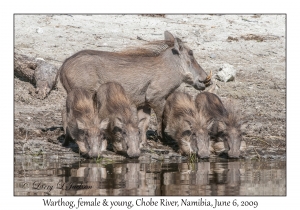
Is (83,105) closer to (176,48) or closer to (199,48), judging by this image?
(176,48)

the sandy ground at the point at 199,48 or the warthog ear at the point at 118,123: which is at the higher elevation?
the sandy ground at the point at 199,48

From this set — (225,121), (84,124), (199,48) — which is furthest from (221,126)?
(199,48)

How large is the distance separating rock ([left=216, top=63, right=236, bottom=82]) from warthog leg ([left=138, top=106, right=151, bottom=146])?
12.7 feet

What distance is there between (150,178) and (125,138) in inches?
62.0

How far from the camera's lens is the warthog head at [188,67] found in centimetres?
1168

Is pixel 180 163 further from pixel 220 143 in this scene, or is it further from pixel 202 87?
pixel 202 87

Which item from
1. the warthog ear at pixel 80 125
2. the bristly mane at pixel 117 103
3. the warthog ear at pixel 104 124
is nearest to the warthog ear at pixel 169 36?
the bristly mane at pixel 117 103

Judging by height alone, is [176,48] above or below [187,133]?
above

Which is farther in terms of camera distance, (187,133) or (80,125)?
(187,133)

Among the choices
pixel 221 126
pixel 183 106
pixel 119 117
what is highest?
pixel 183 106

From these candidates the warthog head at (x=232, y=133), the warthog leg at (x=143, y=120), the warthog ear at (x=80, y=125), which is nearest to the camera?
the warthog ear at (x=80, y=125)

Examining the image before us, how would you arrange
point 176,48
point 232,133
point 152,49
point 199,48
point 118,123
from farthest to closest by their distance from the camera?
point 199,48 → point 152,49 → point 176,48 → point 232,133 → point 118,123

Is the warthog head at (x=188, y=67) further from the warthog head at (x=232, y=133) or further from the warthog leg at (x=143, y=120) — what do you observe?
the warthog head at (x=232, y=133)

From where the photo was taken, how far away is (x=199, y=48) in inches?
656
